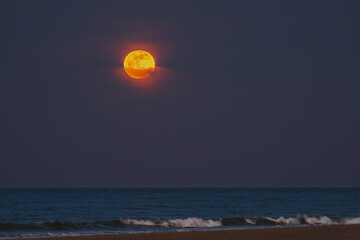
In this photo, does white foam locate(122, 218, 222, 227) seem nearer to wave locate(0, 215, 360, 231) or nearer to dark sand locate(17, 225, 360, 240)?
wave locate(0, 215, 360, 231)

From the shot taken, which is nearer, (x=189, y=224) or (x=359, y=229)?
(x=359, y=229)

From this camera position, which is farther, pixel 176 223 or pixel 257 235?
pixel 176 223

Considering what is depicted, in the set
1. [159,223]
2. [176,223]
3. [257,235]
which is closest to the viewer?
[257,235]

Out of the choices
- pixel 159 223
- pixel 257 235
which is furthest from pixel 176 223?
pixel 257 235

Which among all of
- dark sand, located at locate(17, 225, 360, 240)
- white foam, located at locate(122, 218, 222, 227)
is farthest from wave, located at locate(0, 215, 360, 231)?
dark sand, located at locate(17, 225, 360, 240)

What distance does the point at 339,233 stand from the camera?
25.9 meters

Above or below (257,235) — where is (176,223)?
above

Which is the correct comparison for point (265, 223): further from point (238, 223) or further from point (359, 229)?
point (359, 229)

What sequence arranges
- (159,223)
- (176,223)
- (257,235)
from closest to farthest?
1. (257,235)
2. (176,223)
3. (159,223)

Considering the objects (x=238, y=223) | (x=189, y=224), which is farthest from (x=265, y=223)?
(x=189, y=224)

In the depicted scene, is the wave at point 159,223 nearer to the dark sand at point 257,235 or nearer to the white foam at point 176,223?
the white foam at point 176,223

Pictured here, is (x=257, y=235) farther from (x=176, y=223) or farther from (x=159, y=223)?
(x=159, y=223)

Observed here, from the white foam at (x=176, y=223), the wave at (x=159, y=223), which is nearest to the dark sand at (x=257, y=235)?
the wave at (x=159, y=223)

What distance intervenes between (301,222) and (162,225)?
9.86m
